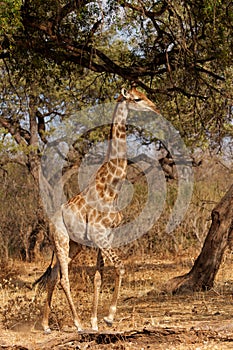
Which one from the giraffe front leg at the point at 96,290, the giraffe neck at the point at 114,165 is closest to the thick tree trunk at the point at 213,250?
the giraffe neck at the point at 114,165

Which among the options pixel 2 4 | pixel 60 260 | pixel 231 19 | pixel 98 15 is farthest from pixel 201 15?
pixel 60 260

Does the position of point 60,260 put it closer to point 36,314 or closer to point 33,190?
point 36,314

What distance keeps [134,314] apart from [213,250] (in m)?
2.48

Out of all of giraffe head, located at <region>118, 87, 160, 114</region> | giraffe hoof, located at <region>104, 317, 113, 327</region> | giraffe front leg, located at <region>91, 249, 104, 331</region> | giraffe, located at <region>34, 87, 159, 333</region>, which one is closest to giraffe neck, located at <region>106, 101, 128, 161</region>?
giraffe, located at <region>34, 87, 159, 333</region>

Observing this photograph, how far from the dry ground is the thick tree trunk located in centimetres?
27

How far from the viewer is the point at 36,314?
848 cm

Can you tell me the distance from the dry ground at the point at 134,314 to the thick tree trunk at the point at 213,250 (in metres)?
0.27

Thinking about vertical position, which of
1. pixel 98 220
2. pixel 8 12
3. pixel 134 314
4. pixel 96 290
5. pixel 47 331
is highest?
pixel 8 12

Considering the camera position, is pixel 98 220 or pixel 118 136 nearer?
pixel 98 220

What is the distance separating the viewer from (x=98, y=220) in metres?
7.27

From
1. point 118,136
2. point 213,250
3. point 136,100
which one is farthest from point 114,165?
point 213,250

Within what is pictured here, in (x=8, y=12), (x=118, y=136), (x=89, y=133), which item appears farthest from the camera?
(x=89, y=133)

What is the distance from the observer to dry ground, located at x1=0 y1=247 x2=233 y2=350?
19.1ft

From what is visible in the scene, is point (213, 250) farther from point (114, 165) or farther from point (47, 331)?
point (47, 331)
